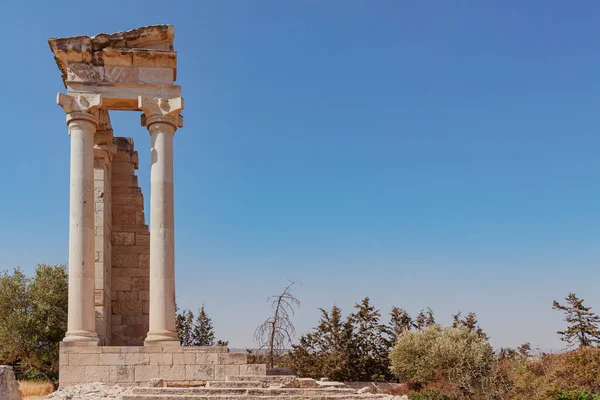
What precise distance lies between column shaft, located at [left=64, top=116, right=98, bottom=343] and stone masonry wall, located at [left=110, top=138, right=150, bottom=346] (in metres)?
4.10

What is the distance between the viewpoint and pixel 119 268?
24.2 metres

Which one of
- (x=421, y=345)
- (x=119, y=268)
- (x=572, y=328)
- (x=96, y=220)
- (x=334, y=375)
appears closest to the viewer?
(x=96, y=220)

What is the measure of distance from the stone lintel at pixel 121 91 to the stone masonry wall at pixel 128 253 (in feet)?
13.3

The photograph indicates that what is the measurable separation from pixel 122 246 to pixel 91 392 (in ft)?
26.9

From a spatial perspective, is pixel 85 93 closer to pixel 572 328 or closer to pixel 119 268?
pixel 119 268

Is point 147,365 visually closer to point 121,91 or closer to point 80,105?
point 80,105

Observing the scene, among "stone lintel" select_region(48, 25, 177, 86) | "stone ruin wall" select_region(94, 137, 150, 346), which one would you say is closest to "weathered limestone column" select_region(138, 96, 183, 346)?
"stone lintel" select_region(48, 25, 177, 86)

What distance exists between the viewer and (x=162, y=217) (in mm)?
20438

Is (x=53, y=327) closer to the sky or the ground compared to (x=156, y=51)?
closer to the ground

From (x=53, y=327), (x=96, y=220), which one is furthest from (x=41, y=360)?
(x=96, y=220)

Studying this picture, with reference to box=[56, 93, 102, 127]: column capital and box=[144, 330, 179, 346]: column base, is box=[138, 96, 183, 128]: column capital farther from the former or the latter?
box=[144, 330, 179, 346]: column base

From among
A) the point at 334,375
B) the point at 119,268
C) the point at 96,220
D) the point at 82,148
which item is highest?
the point at 82,148

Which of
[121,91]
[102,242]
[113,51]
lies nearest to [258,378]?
[102,242]

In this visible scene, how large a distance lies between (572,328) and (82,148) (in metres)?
31.7
